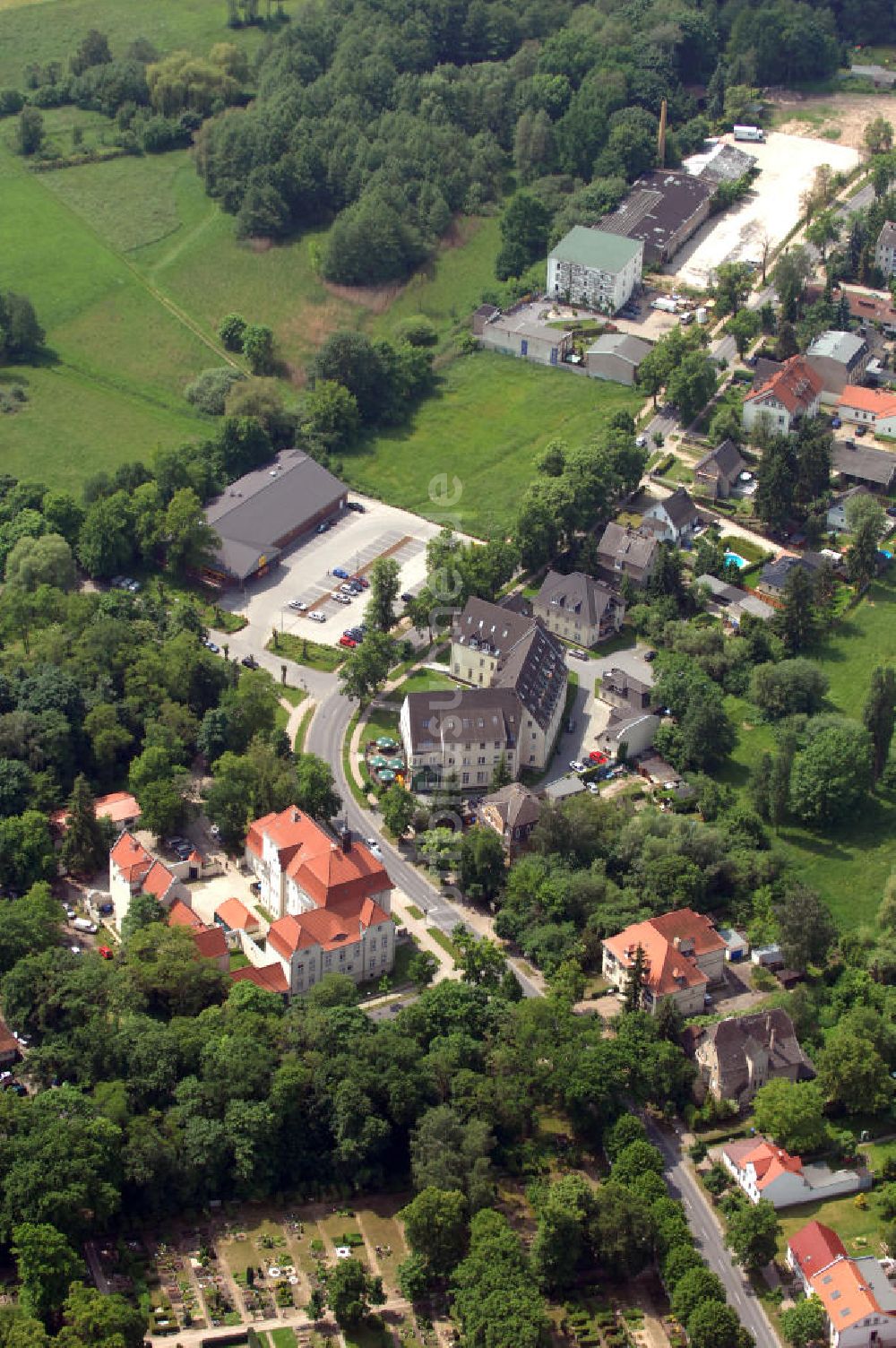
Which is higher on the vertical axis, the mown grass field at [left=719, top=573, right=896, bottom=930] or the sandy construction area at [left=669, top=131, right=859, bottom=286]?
the sandy construction area at [left=669, top=131, right=859, bottom=286]

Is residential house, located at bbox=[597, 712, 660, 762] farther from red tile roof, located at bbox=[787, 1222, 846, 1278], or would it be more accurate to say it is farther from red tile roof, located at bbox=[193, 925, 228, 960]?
red tile roof, located at bbox=[787, 1222, 846, 1278]

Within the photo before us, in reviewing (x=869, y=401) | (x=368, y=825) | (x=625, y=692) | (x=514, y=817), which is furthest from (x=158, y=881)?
(x=869, y=401)

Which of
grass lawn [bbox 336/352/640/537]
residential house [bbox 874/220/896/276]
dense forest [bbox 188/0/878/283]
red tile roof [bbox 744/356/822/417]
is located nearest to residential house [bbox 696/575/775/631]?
grass lawn [bbox 336/352/640/537]

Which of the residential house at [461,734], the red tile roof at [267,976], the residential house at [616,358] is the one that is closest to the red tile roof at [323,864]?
the red tile roof at [267,976]

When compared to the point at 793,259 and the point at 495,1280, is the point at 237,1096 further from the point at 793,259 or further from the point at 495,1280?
the point at 793,259

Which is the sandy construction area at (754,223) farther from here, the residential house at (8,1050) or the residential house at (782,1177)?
the residential house at (8,1050)

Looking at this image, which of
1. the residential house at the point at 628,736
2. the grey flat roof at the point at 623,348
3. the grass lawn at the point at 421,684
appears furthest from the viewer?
the grey flat roof at the point at 623,348
